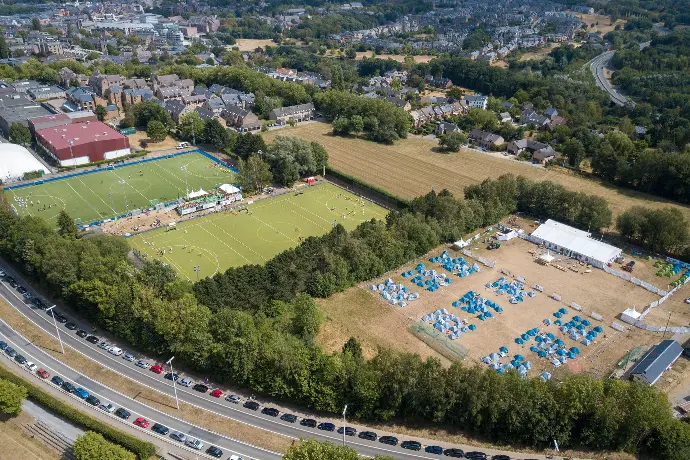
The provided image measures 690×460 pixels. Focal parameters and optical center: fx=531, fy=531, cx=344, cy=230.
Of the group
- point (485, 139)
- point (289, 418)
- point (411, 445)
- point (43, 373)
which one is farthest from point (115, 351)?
point (485, 139)

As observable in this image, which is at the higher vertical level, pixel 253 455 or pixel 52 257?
pixel 52 257

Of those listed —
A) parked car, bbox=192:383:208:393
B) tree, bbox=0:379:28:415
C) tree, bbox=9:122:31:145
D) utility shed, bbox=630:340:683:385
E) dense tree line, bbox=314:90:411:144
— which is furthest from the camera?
dense tree line, bbox=314:90:411:144

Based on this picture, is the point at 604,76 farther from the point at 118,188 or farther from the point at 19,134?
the point at 19,134

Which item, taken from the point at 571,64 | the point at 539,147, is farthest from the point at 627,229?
the point at 571,64

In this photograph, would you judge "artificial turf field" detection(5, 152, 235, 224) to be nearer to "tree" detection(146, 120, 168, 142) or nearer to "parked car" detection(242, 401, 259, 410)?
"tree" detection(146, 120, 168, 142)

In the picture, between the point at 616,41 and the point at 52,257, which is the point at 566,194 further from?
the point at 616,41

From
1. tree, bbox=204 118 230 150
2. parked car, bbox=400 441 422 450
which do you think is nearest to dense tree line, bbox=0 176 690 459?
parked car, bbox=400 441 422 450
